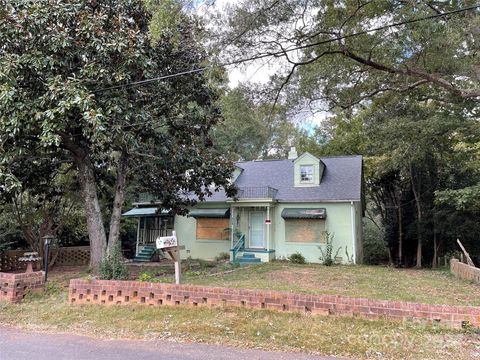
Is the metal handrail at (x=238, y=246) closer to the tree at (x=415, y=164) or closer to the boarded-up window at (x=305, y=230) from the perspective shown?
the boarded-up window at (x=305, y=230)

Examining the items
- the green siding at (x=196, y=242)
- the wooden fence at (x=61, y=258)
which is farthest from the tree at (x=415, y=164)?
the wooden fence at (x=61, y=258)

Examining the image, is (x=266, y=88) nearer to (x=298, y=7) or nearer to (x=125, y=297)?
(x=298, y=7)

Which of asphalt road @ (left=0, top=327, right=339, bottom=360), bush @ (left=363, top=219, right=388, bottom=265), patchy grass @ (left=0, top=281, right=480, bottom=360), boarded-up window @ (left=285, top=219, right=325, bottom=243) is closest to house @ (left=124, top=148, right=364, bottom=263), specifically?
boarded-up window @ (left=285, top=219, right=325, bottom=243)

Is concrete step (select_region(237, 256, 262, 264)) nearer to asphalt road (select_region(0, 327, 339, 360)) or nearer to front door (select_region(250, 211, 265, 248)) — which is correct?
front door (select_region(250, 211, 265, 248))

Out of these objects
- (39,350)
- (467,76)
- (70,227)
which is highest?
(467,76)

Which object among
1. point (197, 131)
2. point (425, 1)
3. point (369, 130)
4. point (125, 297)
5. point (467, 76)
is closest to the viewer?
point (125, 297)

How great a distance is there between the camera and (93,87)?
9.39 meters

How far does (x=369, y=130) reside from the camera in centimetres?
1622

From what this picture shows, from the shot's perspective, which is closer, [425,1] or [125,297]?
[125,297]

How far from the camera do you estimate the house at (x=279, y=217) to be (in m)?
16.0

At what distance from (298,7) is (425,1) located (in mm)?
3264

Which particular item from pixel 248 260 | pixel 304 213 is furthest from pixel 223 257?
pixel 304 213

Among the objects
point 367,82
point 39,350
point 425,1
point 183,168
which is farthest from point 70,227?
point 425,1

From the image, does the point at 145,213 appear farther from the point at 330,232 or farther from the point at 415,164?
the point at 415,164
